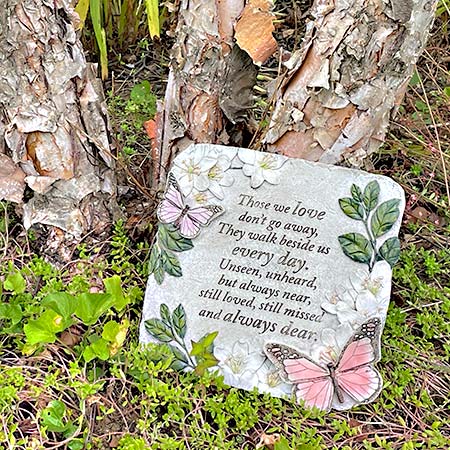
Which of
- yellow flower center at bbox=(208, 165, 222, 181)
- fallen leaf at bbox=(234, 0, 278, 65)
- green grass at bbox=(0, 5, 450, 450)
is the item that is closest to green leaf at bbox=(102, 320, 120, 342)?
green grass at bbox=(0, 5, 450, 450)

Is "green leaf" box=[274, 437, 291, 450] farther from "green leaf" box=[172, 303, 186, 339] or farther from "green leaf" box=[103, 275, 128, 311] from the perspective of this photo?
"green leaf" box=[103, 275, 128, 311]

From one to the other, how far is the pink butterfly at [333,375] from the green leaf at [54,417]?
1.16ft

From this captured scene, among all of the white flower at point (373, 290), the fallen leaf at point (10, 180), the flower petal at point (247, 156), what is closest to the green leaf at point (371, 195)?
the white flower at point (373, 290)

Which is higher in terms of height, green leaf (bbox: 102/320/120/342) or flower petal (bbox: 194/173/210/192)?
flower petal (bbox: 194/173/210/192)

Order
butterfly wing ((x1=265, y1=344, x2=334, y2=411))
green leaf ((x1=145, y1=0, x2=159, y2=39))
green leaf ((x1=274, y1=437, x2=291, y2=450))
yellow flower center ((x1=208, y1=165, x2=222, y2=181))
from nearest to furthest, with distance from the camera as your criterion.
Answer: green leaf ((x1=274, y1=437, x2=291, y2=450)), butterfly wing ((x1=265, y1=344, x2=334, y2=411)), yellow flower center ((x1=208, y1=165, x2=222, y2=181)), green leaf ((x1=145, y1=0, x2=159, y2=39))

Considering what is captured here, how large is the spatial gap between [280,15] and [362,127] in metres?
1.04

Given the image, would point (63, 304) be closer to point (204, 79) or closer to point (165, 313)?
point (165, 313)

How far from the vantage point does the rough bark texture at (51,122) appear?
3.82 ft

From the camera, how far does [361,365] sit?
44.6 inches

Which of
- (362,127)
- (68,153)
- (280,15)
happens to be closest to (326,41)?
(362,127)

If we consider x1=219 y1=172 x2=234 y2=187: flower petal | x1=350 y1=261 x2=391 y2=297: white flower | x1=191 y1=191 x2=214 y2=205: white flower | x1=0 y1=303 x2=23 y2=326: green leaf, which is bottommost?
x1=0 y1=303 x2=23 y2=326: green leaf

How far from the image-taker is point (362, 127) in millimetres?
1228

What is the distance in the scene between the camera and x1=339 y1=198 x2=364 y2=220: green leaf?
46.9 inches

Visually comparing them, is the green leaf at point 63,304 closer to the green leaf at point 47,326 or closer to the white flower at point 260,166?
the green leaf at point 47,326
